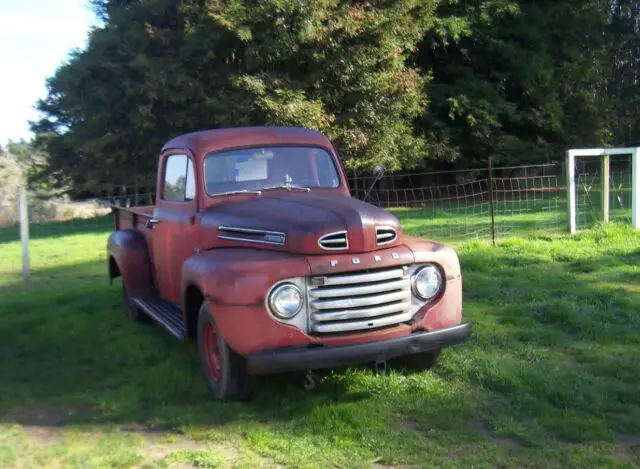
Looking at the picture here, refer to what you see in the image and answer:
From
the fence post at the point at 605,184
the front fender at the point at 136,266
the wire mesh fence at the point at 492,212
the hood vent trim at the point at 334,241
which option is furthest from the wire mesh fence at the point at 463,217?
the hood vent trim at the point at 334,241

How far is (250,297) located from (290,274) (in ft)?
0.95

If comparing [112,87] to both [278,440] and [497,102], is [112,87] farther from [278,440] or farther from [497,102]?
[278,440]

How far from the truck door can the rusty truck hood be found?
1.12ft

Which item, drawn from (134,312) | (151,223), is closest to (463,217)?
(134,312)

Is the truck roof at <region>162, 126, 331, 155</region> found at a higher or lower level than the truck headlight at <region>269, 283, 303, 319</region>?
higher

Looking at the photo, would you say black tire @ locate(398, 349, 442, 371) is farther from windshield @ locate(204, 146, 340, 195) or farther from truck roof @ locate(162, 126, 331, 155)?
truck roof @ locate(162, 126, 331, 155)

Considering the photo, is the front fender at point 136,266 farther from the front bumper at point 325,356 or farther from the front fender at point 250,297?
the front bumper at point 325,356

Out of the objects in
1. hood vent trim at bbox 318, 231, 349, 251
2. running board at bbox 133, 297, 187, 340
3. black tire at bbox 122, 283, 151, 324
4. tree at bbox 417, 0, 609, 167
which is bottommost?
black tire at bbox 122, 283, 151, 324

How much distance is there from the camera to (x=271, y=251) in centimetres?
468

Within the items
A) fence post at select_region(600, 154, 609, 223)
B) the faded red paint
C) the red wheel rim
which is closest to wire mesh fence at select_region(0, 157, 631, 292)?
fence post at select_region(600, 154, 609, 223)

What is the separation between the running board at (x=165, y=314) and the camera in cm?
556

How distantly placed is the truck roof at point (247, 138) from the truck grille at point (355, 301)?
1.81 meters

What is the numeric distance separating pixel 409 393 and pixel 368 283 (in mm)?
960

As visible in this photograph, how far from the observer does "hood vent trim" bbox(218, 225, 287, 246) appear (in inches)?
184
